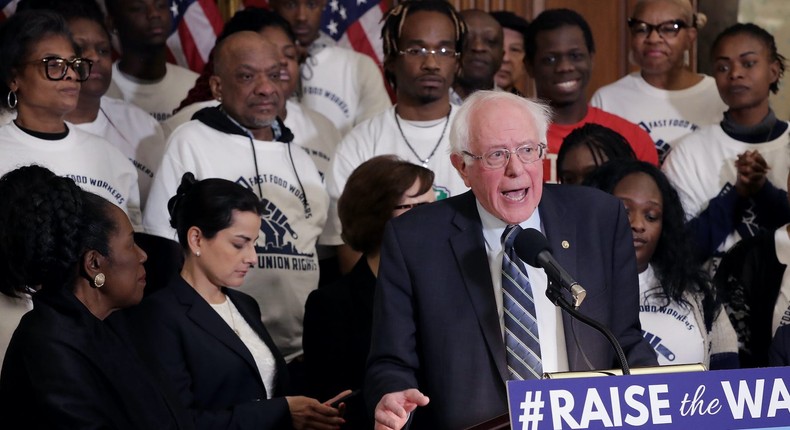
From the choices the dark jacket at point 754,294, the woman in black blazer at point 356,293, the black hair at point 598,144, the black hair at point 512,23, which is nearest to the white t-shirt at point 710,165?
the black hair at point 598,144

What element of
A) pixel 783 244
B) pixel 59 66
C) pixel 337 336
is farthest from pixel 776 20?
pixel 59 66

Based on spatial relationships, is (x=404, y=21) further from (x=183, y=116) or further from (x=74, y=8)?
(x=74, y=8)

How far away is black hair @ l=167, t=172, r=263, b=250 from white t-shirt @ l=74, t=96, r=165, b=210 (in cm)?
92

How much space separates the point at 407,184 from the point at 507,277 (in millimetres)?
1361

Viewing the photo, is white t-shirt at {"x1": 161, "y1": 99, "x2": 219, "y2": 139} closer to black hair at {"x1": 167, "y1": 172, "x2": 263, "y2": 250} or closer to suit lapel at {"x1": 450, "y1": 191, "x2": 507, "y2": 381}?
black hair at {"x1": 167, "y1": 172, "x2": 263, "y2": 250}

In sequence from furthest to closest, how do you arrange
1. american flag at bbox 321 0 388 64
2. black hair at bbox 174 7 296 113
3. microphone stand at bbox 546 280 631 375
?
american flag at bbox 321 0 388 64 → black hair at bbox 174 7 296 113 → microphone stand at bbox 546 280 631 375

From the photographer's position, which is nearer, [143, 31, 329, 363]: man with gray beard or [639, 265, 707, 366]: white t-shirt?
[639, 265, 707, 366]: white t-shirt

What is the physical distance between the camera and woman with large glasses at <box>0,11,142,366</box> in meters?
4.35

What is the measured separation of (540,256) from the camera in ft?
8.66

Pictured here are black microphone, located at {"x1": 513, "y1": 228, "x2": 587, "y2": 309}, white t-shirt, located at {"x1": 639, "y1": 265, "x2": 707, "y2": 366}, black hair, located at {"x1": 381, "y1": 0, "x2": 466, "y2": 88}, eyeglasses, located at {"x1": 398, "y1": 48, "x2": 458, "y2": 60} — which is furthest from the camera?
black hair, located at {"x1": 381, "y1": 0, "x2": 466, "y2": 88}

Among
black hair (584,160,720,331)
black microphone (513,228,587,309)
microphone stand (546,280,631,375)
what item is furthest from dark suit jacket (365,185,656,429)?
black hair (584,160,720,331)

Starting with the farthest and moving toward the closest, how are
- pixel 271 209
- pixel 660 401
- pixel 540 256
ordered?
1. pixel 271 209
2. pixel 540 256
3. pixel 660 401

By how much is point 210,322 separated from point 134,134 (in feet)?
4.95

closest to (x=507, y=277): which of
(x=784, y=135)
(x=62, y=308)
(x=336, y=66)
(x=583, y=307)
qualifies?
(x=583, y=307)
